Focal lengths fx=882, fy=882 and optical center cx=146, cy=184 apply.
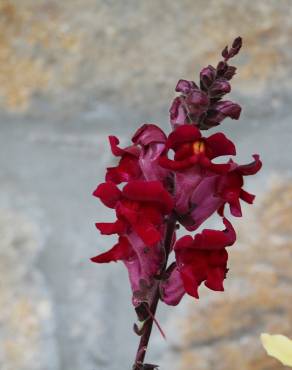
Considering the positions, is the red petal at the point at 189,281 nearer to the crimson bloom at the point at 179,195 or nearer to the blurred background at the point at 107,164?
the crimson bloom at the point at 179,195

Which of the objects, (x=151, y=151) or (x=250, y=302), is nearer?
(x=151, y=151)

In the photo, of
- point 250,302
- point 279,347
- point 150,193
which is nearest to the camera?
point 150,193

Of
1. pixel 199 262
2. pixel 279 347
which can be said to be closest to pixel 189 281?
pixel 199 262

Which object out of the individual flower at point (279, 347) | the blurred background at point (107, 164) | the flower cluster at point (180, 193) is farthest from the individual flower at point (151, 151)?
the blurred background at point (107, 164)

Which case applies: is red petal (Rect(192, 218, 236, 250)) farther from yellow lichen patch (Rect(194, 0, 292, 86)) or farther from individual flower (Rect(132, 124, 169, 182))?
yellow lichen patch (Rect(194, 0, 292, 86))

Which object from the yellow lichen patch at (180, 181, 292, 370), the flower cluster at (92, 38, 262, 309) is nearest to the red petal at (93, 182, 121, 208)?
the flower cluster at (92, 38, 262, 309)

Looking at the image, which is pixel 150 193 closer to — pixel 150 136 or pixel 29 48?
pixel 150 136

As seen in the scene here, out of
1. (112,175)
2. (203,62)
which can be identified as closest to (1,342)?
(203,62)
